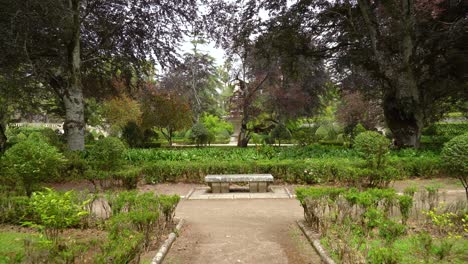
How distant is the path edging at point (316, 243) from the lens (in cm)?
451

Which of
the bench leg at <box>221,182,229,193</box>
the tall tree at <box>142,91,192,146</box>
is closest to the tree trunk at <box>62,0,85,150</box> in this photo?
the bench leg at <box>221,182,229,193</box>

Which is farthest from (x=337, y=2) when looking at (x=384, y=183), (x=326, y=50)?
(x=384, y=183)

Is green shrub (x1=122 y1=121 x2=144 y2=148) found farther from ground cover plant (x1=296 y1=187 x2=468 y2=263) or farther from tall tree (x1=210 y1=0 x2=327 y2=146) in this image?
ground cover plant (x1=296 y1=187 x2=468 y2=263)

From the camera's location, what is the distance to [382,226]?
16.1 ft

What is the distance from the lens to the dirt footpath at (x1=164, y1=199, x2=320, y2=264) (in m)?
4.93

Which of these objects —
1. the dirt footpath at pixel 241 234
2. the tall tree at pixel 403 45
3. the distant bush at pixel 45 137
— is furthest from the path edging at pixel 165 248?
the tall tree at pixel 403 45

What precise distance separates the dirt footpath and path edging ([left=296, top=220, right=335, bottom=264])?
0.09m

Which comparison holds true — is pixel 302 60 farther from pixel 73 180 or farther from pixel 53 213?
pixel 53 213

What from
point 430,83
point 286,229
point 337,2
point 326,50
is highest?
point 337,2

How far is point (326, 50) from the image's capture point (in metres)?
17.4

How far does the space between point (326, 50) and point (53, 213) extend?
15.4 m

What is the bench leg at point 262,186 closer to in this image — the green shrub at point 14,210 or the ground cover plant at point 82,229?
the ground cover plant at point 82,229

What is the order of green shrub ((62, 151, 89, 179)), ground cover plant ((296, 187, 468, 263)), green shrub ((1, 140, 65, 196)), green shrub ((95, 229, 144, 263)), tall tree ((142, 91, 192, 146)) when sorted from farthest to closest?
tall tree ((142, 91, 192, 146)) < green shrub ((62, 151, 89, 179)) < green shrub ((1, 140, 65, 196)) < ground cover plant ((296, 187, 468, 263)) < green shrub ((95, 229, 144, 263))

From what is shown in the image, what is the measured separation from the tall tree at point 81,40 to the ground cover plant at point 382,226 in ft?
31.3
